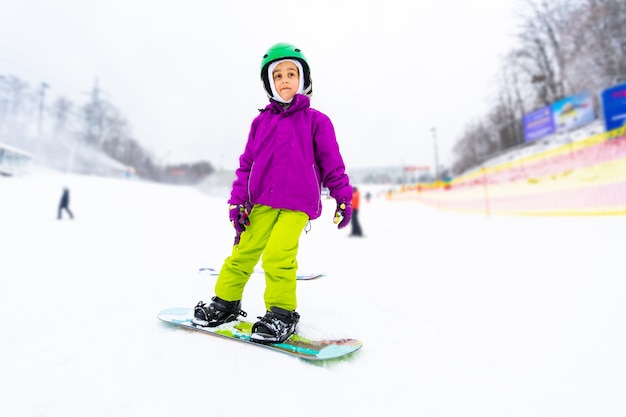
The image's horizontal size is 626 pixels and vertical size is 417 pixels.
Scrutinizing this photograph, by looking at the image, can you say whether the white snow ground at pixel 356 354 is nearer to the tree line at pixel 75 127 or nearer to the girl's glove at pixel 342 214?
the girl's glove at pixel 342 214

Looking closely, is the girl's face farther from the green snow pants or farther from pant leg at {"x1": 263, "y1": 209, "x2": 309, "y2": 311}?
pant leg at {"x1": 263, "y1": 209, "x2": 309, "y2": 311}

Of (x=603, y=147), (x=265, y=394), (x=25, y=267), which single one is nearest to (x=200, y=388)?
(x=265, y=394)

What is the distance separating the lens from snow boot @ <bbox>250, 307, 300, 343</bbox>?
151cm

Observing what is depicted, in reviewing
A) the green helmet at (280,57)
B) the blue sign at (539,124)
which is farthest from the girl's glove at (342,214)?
the blue sign at (539,124)

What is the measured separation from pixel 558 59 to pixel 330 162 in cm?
3365

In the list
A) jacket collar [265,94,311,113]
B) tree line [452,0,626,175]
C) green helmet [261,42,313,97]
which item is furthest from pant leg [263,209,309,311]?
tree line [452,0,626,175]

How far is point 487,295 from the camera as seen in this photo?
2.32 meters

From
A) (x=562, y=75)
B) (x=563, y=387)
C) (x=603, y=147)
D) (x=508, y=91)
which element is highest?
(x=508, y=91)

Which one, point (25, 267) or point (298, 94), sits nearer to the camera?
point (298, 94)

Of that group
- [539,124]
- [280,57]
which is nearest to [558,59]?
[539,124]

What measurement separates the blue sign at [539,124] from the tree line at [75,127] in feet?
118

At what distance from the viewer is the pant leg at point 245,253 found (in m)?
1.86

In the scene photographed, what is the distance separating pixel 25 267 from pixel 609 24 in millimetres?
31052

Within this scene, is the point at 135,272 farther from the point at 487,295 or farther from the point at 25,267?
the point at 487,295
